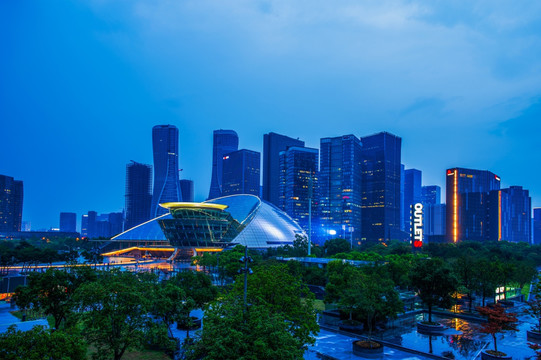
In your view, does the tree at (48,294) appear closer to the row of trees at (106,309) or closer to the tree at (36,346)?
the row of trees at (106,309)

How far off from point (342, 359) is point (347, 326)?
10.5 metres

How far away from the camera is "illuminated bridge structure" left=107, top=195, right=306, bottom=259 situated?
120375 millimetres

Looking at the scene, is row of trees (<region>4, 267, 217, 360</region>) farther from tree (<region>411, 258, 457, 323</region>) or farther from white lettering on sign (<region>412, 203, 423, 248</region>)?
white lettering on sign (<region>412, 203, 423, 248</region>)

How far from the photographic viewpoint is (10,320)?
34.0 meters

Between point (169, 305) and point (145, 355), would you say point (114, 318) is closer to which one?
point (169, 305)

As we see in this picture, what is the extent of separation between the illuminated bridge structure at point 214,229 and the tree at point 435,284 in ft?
279

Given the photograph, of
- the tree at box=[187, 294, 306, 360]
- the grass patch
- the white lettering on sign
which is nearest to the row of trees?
the grass patch

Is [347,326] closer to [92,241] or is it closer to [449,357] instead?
[449,357]

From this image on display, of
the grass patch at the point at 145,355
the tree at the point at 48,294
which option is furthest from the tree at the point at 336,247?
the tree at the point at 48,294

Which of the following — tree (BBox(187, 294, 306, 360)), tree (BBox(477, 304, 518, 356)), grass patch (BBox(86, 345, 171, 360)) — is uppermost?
tree (BBox(187, 294, 306, 360))

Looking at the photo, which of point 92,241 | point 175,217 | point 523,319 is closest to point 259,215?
point 175,217

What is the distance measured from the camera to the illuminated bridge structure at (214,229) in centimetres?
12038

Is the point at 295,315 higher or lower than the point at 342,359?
higher

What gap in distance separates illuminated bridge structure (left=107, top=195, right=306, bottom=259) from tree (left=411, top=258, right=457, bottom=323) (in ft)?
279
